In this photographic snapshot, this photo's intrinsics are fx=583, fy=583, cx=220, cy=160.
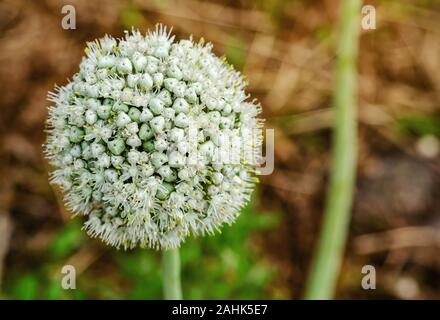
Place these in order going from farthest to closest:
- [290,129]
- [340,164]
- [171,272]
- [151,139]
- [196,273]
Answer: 1. [290,129]
2. [340,164]
3. [196,273]
4. [171,272]
5. [151,139]

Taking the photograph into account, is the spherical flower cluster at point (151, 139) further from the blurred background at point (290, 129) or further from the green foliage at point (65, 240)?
the blurred background at point (290, 129)

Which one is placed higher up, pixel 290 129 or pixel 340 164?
pixel 290 129

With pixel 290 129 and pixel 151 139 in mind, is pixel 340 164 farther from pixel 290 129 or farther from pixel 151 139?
pixel 151 139

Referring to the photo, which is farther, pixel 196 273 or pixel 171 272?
pixel 196 273

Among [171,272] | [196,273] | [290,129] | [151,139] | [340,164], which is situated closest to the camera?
[151,139]

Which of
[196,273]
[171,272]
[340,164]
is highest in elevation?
[340,164]

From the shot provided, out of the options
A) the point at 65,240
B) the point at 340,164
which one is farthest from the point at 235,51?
the point at 65,240

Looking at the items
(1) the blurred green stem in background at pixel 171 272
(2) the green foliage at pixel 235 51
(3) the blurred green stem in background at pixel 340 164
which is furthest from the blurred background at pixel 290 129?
(1) the blurred green stem in background at pixel 171 272

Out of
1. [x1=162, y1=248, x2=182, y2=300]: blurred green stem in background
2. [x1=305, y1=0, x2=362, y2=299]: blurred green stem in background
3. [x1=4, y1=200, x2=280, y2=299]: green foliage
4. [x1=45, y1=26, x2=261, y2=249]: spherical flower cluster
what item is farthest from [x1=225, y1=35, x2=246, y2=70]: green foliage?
[x1=162, y1=248, x2=182, y2=300]: blurred green stem in background

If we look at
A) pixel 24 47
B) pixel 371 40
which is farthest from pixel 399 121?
pixel 24 47
